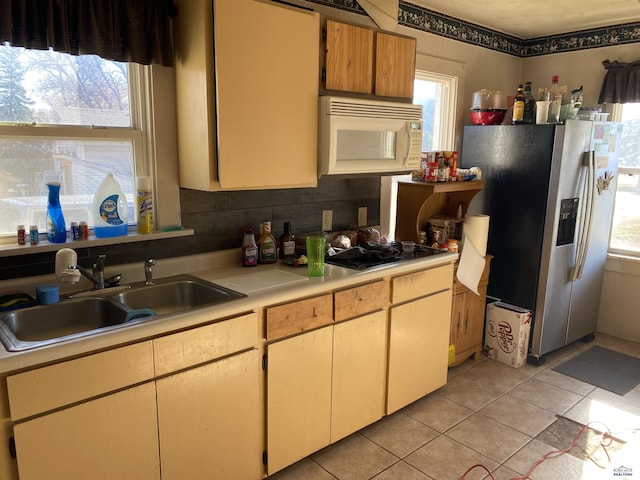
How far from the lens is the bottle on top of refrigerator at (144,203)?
6.79 ft

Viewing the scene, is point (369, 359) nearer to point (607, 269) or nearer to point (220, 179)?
point (220, 179)

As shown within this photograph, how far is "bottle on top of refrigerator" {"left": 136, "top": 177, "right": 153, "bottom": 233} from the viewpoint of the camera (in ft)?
6.79

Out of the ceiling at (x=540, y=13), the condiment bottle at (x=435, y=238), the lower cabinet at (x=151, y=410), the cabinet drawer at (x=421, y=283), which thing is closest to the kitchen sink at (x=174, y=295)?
the lower cabinet at (x=151, y=410)

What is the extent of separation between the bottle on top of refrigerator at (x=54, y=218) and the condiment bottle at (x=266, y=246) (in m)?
0.90

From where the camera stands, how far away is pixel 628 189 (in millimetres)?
3756

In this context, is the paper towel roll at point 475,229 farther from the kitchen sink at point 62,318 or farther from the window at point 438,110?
the kitchen sink at point 62,318

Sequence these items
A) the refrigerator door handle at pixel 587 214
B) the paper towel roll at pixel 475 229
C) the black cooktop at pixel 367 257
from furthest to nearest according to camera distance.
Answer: the refrigerator door handle at pixel 587 214
the paper towel roll at pixel 475 229
the black cooktop at pixel 367 257

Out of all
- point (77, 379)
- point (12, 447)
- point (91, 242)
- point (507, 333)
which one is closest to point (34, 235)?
point (91, 242)

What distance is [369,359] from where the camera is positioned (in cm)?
239

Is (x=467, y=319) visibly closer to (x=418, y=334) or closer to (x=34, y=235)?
(x=418, y=334)

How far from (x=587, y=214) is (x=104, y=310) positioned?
3.08m

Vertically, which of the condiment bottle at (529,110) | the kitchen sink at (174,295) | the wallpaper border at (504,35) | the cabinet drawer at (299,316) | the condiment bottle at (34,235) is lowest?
the cabinet drawer at (299,316)

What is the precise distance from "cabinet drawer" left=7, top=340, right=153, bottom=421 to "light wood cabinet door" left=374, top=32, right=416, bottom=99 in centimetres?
175

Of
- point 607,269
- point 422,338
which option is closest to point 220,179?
point 422,338
